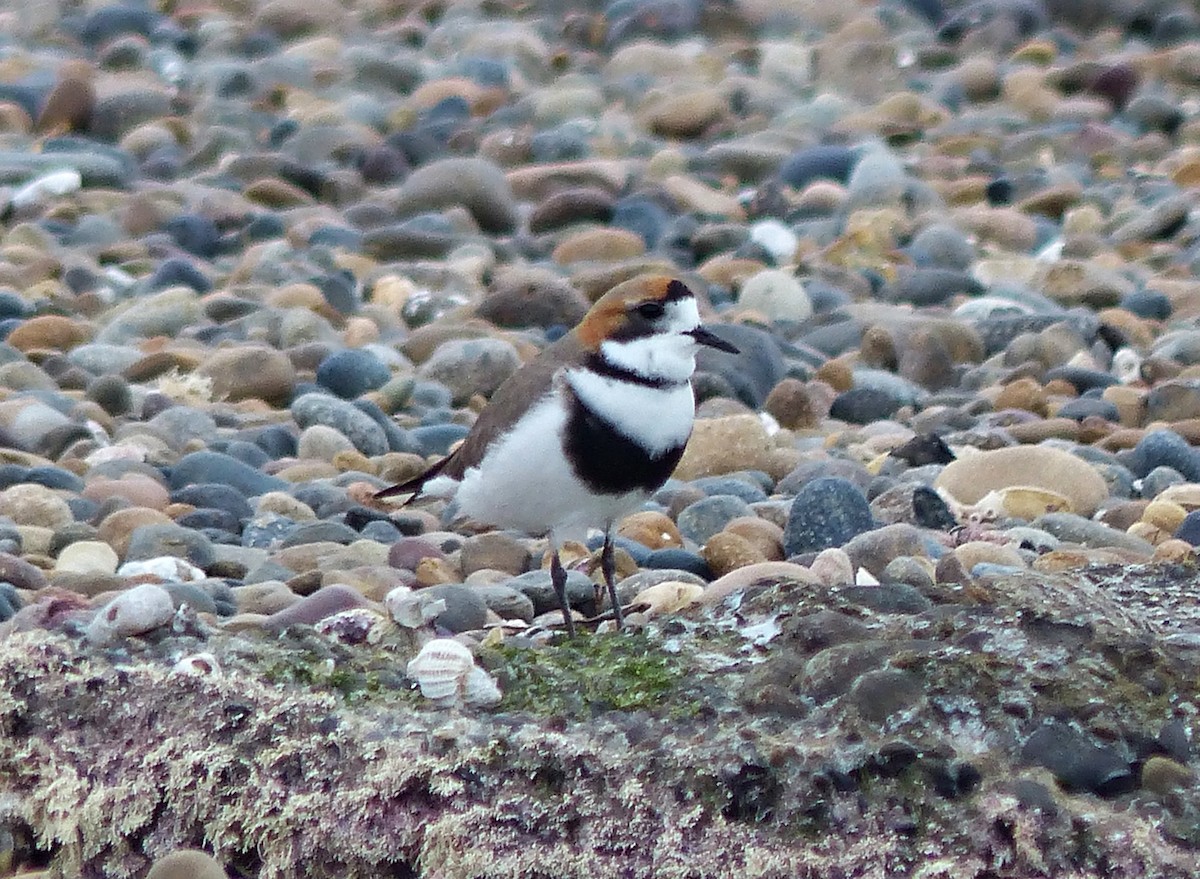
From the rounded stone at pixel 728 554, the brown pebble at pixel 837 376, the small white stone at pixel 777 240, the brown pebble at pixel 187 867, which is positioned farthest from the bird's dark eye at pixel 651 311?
the small white stone at pixel 777 240

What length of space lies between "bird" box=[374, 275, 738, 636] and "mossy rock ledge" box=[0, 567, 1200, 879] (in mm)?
1086

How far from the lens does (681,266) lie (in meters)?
9.78

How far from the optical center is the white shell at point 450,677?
10.6 ft

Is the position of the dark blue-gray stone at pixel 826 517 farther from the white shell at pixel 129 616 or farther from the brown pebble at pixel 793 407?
the white shell at pixel 129 616

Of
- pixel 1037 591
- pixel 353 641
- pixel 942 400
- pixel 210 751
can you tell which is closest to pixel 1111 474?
pixel 942 400

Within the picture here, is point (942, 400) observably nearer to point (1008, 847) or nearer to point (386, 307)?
point (386, 307)

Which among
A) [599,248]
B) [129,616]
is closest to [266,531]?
[129,616]

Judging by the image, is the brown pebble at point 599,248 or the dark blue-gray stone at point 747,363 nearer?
the dark blue-gray stone at point 747,363

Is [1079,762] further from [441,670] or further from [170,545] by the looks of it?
[170,545]

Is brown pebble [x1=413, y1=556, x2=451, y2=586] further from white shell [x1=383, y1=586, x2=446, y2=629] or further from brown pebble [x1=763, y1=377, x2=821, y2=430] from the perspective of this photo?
brown pebble [x1=763, y1=377, x2=821, y2=430]

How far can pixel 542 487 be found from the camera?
4562 mm

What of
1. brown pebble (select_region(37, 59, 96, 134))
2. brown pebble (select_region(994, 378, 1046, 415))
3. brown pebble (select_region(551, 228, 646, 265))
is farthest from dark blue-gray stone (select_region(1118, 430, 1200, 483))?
brown pebble (select_region(37, 59, 96, 134))

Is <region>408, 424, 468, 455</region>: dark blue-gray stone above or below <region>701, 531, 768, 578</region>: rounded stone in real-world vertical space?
below

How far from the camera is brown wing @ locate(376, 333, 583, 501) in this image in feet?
15.4
